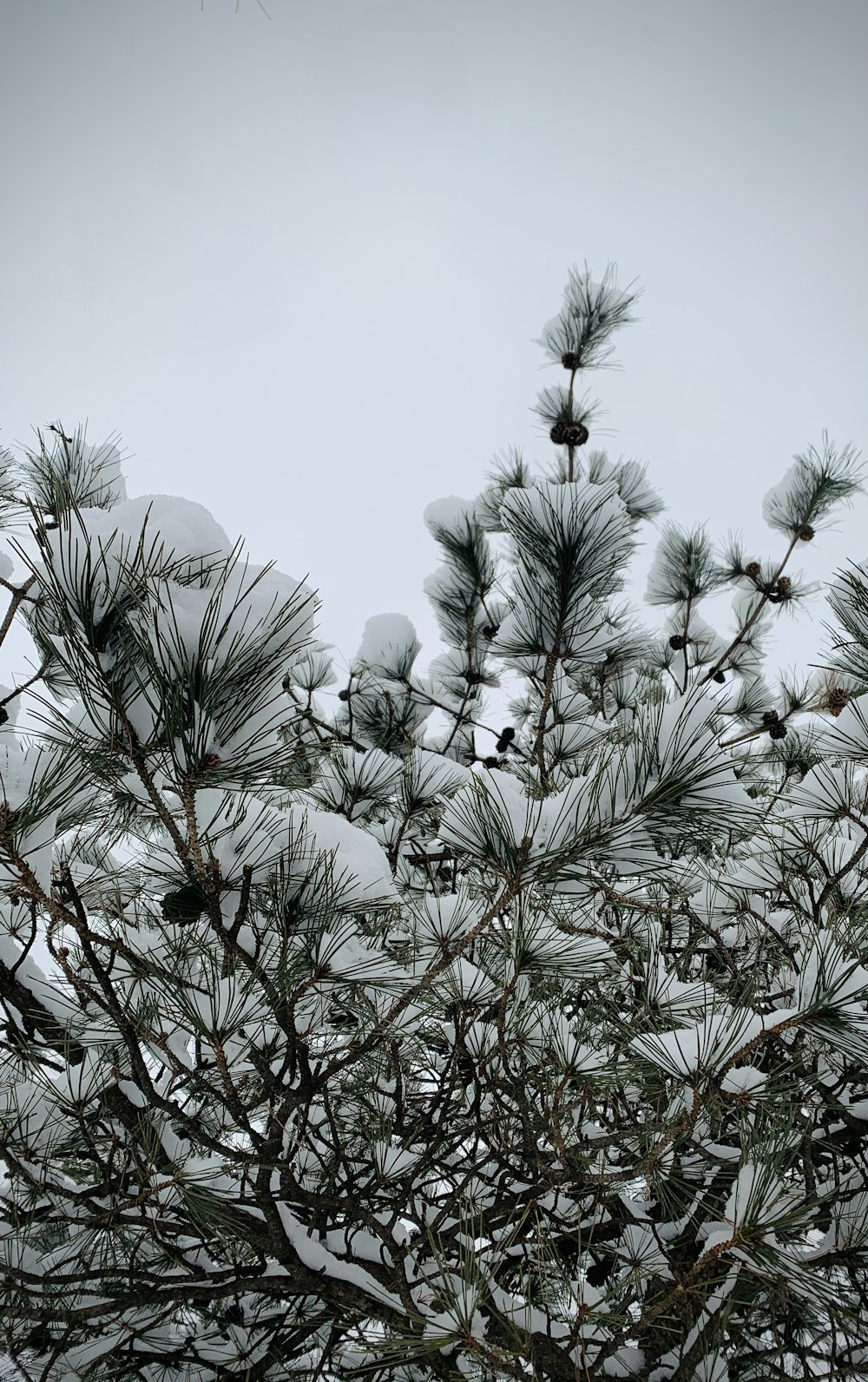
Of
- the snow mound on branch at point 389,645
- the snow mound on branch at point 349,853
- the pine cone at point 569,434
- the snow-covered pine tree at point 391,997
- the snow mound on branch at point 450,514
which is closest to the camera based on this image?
the snow-covered pine tree at point 391,997

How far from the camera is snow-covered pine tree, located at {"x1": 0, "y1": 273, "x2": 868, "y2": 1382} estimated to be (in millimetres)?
812

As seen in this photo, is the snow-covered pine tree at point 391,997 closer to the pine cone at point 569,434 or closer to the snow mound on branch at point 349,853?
the snow mound on branch at point 349,853

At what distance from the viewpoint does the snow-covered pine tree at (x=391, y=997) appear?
812 millimetres

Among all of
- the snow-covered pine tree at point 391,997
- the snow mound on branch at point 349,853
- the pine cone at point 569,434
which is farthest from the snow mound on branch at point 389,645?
the snow mound on branch at point 349,853

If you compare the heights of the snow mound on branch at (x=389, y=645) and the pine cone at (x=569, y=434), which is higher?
the pine cone at (x=569, y=434)

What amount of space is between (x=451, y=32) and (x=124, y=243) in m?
4.27

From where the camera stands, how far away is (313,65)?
549 cm

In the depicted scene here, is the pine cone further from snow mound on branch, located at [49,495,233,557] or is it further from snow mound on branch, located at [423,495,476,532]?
snow mound on branch, located at [49,495,233,557]

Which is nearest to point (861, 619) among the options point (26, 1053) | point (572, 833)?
point (572, 833)

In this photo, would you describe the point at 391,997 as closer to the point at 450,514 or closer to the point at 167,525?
the point at 167,525

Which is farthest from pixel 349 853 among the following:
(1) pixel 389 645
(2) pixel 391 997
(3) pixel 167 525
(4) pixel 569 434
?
(4) pixel 569 434

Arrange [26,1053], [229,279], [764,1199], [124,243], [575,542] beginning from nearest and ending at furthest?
[764,1199] → [26,1053] → [575,542] → [124,243] → [229,279]

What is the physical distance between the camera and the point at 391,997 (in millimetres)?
1172

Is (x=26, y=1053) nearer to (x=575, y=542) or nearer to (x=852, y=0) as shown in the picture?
(x=575, y=542)
